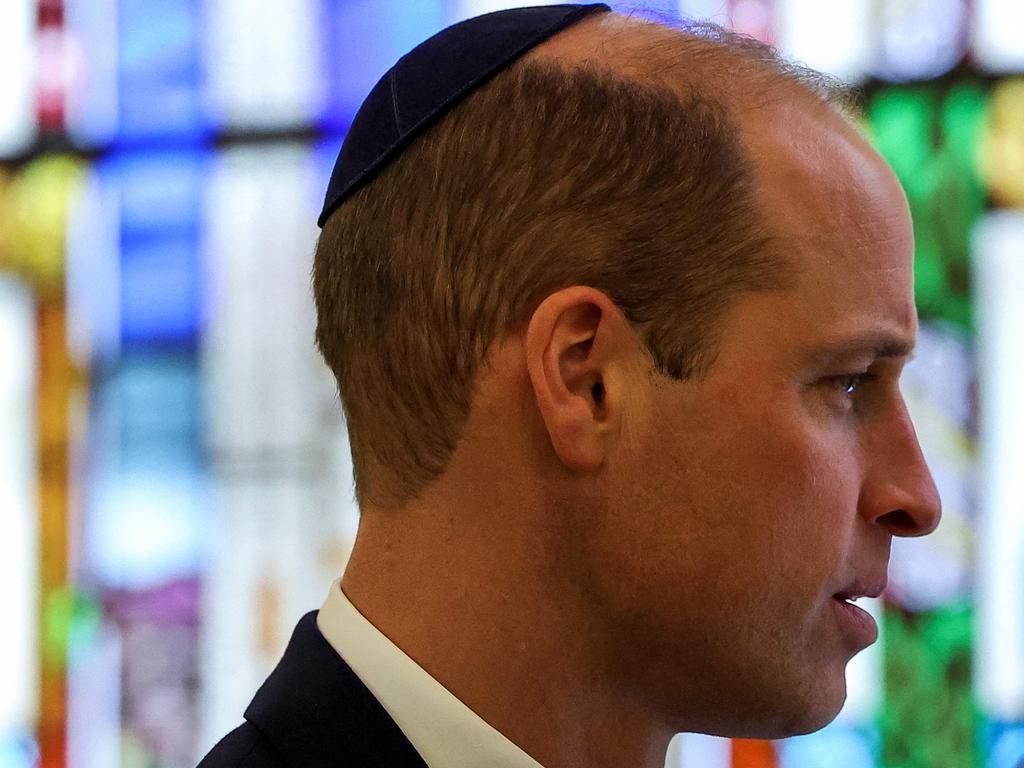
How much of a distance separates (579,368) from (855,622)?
411 millimetres

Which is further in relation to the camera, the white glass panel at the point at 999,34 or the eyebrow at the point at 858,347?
the white glass panel at the point at 999,34

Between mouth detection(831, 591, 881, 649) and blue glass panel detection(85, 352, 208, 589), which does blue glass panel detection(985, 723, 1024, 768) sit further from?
mouth detection(831, 591, 881, 649)

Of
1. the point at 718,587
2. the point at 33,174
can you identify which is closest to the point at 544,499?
the point at 718,587

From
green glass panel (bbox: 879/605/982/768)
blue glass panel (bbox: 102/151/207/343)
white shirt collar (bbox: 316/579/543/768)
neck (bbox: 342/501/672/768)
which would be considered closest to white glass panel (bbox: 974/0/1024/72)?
green glass panel (bbox: 879/605/982/768)

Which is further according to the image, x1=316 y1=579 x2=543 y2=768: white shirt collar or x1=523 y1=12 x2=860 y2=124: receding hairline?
x1=523 y1=12 x2=860 y2=124: receding hairline

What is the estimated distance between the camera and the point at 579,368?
161 centimetres

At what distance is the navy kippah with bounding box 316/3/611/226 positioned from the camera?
1.76m

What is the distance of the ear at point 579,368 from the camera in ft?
5.21

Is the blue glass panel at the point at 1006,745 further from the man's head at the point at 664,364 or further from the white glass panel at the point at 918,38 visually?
the man's head at the point at 664,364

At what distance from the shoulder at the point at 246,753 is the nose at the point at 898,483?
68 centimetres

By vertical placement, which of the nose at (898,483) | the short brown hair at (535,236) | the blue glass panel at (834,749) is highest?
the short brown hair at (535,236)

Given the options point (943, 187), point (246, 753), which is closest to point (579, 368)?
point (246, 753)

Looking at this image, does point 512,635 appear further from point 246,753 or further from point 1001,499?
point 1001,499

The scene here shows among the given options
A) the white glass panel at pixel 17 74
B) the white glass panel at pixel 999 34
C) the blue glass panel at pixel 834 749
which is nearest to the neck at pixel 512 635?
the blue glass panel at pixel 834 749
